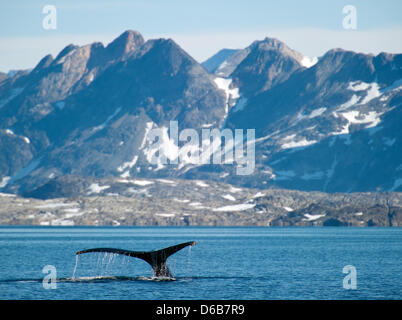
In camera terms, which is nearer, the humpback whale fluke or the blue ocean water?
the humpback whale fluke

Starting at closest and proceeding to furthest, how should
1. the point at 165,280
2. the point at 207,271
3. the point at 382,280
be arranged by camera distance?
the point at 165,280 → the point at 382,280 → the point at 207,271

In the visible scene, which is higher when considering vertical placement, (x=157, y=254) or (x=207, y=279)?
(x=157, y=254)

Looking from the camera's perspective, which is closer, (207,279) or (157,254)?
(157,254)

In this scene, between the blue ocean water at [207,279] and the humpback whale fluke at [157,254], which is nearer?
the humpback whale fluke at [157,254]

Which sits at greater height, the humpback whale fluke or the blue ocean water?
the humpback whale fluke

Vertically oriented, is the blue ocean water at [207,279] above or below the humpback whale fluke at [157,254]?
below
